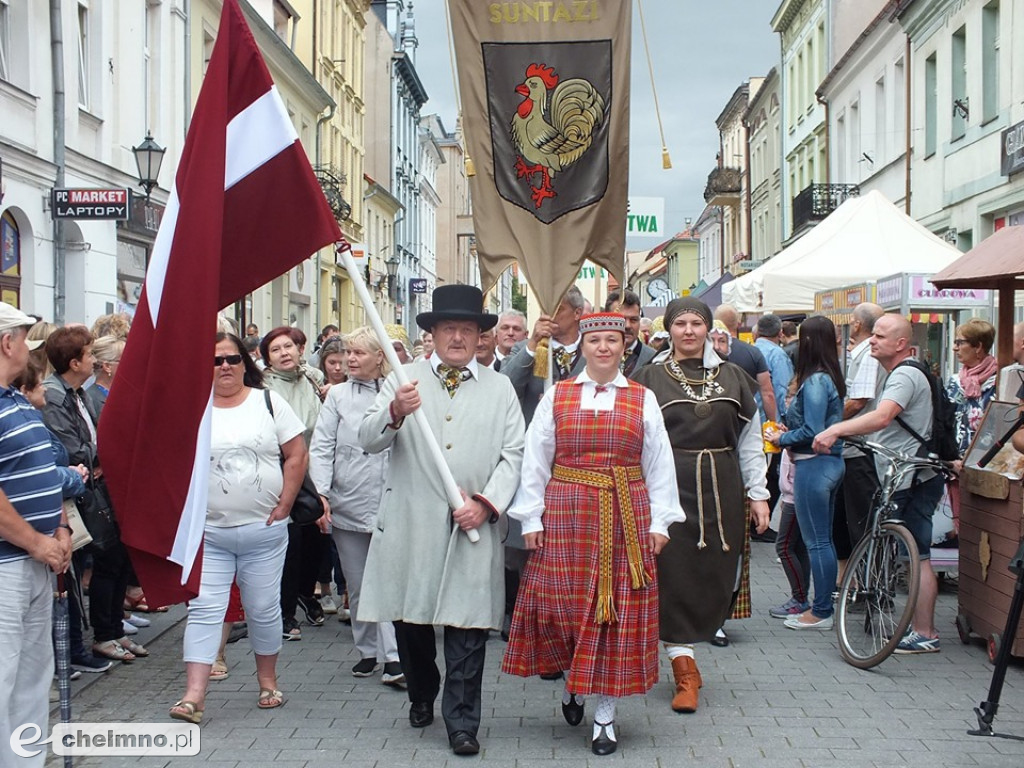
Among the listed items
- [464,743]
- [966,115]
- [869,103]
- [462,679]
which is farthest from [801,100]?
[464,743]

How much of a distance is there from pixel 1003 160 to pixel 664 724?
610 inches

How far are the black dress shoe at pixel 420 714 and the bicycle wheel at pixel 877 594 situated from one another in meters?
2.61

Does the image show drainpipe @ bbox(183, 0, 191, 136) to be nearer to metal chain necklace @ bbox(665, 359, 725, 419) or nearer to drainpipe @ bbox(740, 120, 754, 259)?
metal chain necklace @ bbox(665, 359, 725, 419)

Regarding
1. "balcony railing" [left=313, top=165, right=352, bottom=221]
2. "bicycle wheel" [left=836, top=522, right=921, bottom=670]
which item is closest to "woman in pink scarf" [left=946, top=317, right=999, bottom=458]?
"bicycle wheel" [left=836, top=522, right=921, bottom=670]

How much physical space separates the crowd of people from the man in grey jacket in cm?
1

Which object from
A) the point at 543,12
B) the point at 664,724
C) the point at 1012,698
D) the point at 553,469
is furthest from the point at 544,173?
the point at 1012,698

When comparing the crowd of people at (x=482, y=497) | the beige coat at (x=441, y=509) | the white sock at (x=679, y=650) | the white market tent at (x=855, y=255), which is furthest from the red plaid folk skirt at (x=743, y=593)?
the white market tent at (x=855, y=255)

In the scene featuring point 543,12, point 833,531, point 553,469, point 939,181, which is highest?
point 939,181

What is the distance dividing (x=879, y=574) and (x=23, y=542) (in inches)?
191

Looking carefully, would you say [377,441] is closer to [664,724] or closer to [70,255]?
[664,724]

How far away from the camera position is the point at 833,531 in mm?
8727

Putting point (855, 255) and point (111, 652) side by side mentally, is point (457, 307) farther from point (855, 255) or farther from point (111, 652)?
point (855, 255)

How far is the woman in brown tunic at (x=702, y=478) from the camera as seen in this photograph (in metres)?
6.46

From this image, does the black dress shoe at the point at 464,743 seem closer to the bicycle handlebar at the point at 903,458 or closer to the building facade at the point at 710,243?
the bicycle handlebar at the point at 903,458
